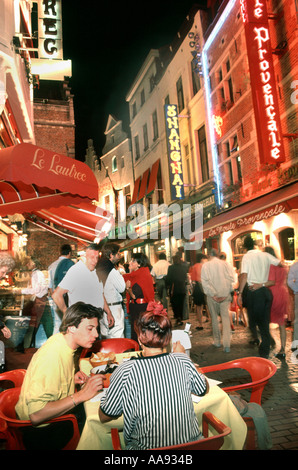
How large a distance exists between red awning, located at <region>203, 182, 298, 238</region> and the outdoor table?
6441 mm

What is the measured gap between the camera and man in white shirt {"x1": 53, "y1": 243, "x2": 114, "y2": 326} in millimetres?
5000

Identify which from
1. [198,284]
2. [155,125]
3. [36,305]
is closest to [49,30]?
[36,305]

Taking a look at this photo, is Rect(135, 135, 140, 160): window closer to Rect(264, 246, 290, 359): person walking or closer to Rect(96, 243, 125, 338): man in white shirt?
Rect(264, 246, 290, 359): person walking

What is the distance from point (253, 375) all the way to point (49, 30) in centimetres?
1073

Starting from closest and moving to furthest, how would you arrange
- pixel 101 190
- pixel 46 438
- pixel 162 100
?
pixel 46 438 → pixel 162 100 → pixel 101 190

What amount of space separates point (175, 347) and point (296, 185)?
714cm

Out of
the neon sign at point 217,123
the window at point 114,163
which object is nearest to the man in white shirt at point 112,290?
the neon sign at point 217,123

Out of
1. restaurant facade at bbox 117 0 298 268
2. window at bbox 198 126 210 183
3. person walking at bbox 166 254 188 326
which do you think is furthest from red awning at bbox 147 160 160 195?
person walking at bbox 166 254 188 326

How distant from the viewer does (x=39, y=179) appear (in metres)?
4.39

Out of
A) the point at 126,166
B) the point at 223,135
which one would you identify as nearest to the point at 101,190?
the point at 126,166

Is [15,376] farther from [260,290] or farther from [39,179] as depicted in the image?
[260,290]

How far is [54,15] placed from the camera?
33.6ft

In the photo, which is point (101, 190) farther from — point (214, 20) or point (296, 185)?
point (296, 185)

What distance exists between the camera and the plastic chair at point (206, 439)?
1.88m
